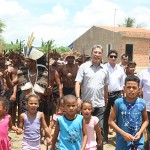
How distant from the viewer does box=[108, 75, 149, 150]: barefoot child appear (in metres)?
4.32

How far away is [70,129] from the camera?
14.5ft

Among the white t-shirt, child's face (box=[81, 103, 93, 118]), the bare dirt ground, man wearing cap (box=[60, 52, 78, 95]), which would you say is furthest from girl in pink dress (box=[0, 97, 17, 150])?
man wearing cap (box=[60, 52, 78, 95])

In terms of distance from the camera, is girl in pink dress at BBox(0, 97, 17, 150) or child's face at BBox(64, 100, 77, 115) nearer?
child's face at BBox(64, 100, 77, 115)

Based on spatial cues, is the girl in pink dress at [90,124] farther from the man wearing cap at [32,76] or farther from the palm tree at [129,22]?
the palm tree at [129,22]

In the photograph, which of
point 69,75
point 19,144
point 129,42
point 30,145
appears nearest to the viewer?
point 30,145

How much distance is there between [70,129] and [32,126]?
90 cm

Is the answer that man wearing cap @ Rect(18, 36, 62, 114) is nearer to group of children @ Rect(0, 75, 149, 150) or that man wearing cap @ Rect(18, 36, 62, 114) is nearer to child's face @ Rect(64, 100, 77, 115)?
group of children @ Rect(0, 75, 149, 150)

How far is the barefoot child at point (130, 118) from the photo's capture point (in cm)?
432

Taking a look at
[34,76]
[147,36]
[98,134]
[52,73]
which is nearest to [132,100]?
[98,134]

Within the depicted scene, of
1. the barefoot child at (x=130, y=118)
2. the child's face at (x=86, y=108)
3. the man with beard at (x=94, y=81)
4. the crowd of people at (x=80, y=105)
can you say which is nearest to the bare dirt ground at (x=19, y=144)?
the crowd of people at (x=80, y=105)

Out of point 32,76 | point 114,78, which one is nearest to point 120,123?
point 32,76

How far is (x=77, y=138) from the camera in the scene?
14.7 ft

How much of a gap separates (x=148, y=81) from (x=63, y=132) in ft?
6.56

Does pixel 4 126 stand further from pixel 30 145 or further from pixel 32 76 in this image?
pixel 32 76
